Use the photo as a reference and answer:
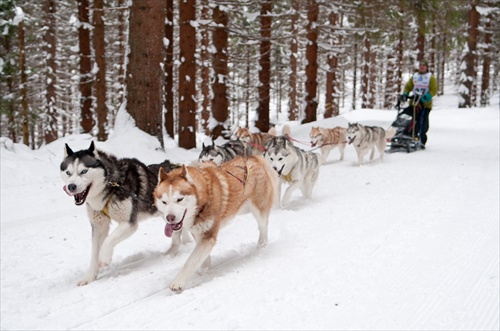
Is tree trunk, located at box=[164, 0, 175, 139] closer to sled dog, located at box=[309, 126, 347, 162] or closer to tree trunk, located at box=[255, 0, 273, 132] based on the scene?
tree trunk, located at box=[255, 0, 273, 132]

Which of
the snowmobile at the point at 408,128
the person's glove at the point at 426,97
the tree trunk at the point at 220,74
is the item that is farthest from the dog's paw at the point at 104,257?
the person's glove at the point at 426,97

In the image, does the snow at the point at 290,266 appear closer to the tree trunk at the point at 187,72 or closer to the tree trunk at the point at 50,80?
the tree trunk at the point at 187,72

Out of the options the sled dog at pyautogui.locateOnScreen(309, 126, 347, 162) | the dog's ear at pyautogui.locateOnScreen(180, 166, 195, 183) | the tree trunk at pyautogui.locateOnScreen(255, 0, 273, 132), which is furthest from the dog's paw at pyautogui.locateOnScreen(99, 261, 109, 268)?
the tree trunk at pyautogui.locateOnScreen(255, 0, 273, 132)

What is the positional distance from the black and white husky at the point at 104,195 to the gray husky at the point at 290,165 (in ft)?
8.89

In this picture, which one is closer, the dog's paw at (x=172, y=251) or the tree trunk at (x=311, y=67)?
the dog's paw at (x=172, y=251)

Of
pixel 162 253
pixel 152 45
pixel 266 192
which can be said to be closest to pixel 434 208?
pixel 266 192

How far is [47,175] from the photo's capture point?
772cm

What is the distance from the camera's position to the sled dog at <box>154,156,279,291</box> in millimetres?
3400

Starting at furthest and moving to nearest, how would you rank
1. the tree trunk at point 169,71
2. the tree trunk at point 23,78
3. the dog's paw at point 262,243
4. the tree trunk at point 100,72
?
the tree trunk at point 23,78
the tree trunk at point 169,71
the tree trunk at point 100,72
the dog's paw at point 262,243

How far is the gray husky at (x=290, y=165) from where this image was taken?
21.6 feet

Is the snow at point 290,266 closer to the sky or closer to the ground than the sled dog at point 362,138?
closer to the ground

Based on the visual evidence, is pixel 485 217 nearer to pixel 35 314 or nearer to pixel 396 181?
pixel 396 181

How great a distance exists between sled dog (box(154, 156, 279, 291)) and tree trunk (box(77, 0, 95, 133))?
11943mm

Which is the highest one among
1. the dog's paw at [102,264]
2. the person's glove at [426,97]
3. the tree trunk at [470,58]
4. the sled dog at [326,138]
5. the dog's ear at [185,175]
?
the tree trunk at [470,58]
